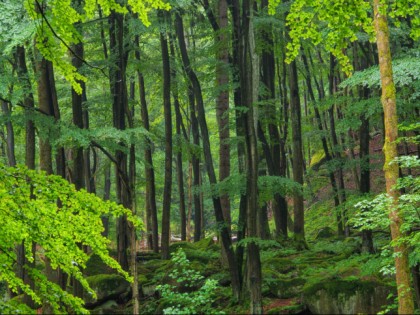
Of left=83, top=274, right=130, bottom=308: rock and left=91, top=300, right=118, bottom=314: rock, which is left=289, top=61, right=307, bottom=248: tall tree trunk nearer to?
left=83, top=274, right=130, bottom=308: rock

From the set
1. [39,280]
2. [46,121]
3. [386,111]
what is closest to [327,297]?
[386,111]

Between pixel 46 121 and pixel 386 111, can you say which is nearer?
pixel 386 111

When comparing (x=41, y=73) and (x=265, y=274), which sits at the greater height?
(x=41, y=73)

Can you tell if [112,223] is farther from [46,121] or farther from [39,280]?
[39,280]

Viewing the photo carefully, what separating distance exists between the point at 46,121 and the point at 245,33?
4683 mm

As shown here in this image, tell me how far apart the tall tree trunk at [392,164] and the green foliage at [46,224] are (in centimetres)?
403

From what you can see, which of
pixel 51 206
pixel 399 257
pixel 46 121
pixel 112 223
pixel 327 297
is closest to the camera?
pixel 51 206

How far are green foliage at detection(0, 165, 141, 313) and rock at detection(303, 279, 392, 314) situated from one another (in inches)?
278

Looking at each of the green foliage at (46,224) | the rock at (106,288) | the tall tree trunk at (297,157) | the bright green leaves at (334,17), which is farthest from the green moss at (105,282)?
the green foliage at (46,224)

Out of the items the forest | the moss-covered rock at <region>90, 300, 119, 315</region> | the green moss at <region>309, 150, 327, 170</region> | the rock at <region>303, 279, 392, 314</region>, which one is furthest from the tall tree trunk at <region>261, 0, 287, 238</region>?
the green moss at <region>309, 150, 327, 170</region>

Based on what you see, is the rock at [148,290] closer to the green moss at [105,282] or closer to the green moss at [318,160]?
the green moss at [105,282]

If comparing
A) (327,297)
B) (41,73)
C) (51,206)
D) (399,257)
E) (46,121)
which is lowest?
(327,297)

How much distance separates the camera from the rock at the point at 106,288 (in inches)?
586

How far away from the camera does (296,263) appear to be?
15.1 m
